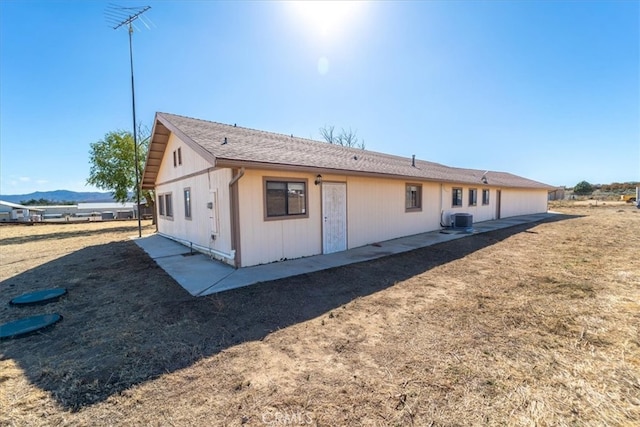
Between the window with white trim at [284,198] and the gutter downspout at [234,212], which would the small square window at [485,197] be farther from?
the gutter downspout at [234,212]

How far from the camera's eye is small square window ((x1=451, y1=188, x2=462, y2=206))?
47.6ft

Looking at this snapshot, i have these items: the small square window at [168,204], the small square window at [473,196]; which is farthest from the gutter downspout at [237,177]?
the small square window at [473,196]

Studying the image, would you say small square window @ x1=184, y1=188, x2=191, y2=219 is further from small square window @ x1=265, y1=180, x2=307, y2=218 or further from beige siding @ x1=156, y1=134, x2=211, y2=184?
small square window @ x1=265, y1=180, x2=307, y2=218

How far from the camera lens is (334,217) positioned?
8.51m

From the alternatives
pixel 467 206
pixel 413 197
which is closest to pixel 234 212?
pixel 413 197

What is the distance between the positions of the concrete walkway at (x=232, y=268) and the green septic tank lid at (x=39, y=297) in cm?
196

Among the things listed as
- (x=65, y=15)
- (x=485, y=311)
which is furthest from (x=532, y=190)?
(x=65, y=15)

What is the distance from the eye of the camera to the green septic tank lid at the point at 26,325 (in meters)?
3.58

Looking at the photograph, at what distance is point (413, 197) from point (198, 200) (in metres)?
8.67

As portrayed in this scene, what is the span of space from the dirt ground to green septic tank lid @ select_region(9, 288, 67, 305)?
16 cm

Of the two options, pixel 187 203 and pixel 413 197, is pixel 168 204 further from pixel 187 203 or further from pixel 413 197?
pixel 413 197

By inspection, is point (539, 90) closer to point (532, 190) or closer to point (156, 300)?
point (532, 190)

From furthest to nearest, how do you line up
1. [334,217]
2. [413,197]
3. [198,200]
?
1. [413,197]
2. [198,200]
3. [334,217]

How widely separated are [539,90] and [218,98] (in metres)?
15.9
